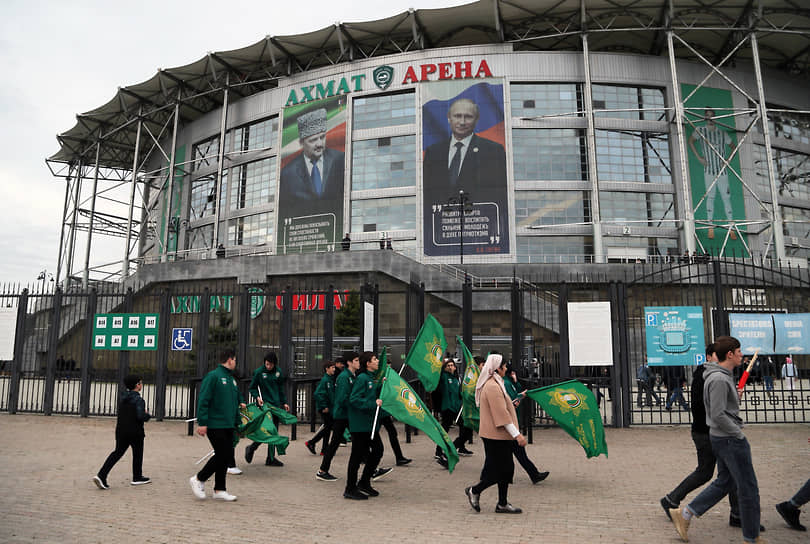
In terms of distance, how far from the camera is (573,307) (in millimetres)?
13125

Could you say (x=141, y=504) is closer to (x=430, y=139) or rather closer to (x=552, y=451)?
(x=552, y=451)

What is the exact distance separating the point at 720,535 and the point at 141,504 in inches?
248

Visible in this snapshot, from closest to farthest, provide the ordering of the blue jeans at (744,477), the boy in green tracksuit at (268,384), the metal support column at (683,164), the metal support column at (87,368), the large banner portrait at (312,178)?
the blue jeans at (744,477) → the boy in green tracksuit at (268,384) → the metal support column at (87,368) → the metal support column at (683,164) → the large banner portrait at (312,178)

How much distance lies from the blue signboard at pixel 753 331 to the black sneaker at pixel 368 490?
9774 millimetres

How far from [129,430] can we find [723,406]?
695cm

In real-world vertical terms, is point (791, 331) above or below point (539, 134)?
below

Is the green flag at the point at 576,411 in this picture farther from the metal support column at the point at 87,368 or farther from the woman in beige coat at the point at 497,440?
the metal support column at the point at 87,368

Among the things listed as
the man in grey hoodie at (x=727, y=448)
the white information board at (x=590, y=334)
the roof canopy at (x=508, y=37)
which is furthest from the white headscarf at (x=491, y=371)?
the roof canopy at (x=508, y=37)

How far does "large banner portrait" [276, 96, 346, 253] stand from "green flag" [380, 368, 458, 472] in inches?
1323

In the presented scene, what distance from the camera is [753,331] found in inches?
516

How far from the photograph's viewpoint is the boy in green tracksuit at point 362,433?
7086 mm

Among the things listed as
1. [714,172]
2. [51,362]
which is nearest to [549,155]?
[714,172]

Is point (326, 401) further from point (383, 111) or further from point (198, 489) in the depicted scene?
point (383, 111)

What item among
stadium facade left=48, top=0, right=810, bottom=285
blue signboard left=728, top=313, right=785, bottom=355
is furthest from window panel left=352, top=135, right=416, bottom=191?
blue signboard left=728, top=313, right=785, bottom=355
